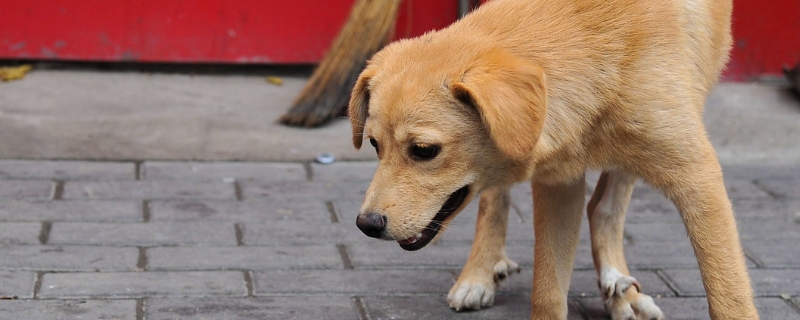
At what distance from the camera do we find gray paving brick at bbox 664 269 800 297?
420 cm

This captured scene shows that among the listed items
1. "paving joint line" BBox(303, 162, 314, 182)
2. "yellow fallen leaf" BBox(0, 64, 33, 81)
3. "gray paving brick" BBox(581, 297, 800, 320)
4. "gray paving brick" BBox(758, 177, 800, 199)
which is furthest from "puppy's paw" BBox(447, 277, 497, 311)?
"yellow fallen leaf" BBox(0, 64, 33, 81)

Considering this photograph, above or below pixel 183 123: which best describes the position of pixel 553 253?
above

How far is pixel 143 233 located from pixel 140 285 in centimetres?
63

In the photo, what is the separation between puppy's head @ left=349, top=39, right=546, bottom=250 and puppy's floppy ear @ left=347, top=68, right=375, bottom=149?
0.16 feet

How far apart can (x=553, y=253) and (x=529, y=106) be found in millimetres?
955

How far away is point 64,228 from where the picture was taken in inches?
180

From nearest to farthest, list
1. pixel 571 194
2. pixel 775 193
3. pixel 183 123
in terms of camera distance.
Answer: pixel 571 194 → pixel 775 193 → pixel 183 123

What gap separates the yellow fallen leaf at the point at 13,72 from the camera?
634 cm

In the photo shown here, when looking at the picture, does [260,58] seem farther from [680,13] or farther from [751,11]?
[680,13]

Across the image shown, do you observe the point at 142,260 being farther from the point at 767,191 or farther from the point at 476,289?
the point at 767,191

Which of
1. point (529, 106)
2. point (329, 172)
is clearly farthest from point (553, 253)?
point (329, 172)

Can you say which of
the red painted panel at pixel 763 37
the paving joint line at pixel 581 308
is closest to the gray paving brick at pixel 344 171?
the paving joint line at pixel 581 308

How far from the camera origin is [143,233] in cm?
458

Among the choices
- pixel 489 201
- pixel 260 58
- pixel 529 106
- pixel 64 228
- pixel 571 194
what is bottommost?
pixel 260 58
